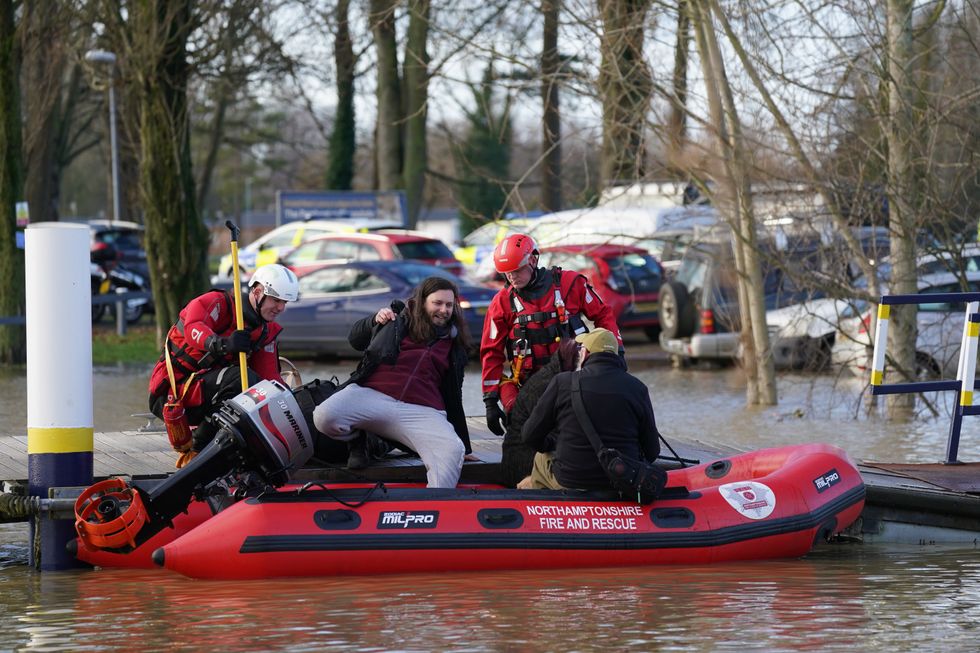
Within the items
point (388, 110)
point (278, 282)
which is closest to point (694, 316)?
point (278, 282)

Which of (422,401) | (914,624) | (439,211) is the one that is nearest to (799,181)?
(422,401)

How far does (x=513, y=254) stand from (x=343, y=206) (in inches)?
943

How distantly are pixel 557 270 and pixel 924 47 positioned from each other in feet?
21.8

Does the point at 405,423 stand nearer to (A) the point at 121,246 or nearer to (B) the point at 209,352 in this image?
(B) the point at 209,352

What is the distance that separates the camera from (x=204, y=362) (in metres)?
9.62

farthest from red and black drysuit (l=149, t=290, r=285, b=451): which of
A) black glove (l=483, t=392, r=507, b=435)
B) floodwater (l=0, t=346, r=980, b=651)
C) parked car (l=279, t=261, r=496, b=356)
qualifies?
parked car (l=279, t=261, r=496, b=356)

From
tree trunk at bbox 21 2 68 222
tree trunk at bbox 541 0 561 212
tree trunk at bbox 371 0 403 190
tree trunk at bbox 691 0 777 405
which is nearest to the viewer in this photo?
tree trunk at bbox 691 0 777 405

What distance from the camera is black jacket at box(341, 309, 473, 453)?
917 centimetres

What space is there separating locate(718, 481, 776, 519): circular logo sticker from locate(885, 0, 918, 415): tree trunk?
6.34 m

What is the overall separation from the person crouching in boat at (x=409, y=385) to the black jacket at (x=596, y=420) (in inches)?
26.7

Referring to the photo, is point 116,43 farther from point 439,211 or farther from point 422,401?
point 439,211

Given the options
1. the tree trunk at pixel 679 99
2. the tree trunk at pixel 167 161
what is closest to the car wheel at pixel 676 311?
the tree trunk at pixel 679 99

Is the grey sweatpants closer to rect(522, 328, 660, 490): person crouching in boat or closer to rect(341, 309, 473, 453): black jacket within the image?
rect(341, 309, 473, 453): black jacket

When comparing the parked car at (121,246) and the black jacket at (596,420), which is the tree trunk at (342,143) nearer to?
the parked car at (121,246)
